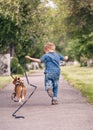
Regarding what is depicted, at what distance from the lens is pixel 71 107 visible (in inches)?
652

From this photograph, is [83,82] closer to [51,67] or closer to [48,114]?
[51,67]

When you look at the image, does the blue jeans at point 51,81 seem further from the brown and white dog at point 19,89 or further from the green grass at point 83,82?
the green grass at point 83,82

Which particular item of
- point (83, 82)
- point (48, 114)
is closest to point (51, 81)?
point (48, 114)

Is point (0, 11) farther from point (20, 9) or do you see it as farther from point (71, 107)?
point (71, 107)

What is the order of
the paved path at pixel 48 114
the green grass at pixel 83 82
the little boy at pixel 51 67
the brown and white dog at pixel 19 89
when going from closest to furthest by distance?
1. the paved path at pixel 48 114
2. the little boy at pixel 51 67
3. the brown and white dog at pixel 19 89
4. the green grass at pixel 83 82

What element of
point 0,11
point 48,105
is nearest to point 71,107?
point 48,105

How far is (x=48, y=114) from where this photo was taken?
1478 centimetres

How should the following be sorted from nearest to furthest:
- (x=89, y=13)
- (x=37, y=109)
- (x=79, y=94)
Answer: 1. (x=37, y=109)
2. (x=79, y=94)
3. (x=89, y=13)

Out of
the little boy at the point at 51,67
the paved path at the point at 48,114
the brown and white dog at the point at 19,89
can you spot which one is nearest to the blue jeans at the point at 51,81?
Answer: the little boy at the point at 51,67

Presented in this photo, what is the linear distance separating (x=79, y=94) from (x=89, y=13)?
33.3ft

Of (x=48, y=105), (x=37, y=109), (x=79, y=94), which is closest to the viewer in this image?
(x=37, y=109)

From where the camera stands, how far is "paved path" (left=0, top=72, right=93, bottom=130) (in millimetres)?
12594

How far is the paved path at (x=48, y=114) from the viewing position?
41.3 ft

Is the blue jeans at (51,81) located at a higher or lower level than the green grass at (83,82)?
higher
